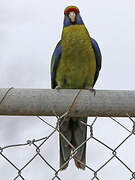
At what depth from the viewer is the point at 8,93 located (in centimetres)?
110

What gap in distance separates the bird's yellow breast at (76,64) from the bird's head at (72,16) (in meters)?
0.25

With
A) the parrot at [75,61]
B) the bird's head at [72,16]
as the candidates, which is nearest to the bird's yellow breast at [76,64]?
the parrot at [75,61]

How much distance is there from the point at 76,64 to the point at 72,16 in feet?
1.58

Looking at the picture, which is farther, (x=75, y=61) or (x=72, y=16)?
(x=72, y=16)

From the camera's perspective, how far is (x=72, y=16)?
2.70m

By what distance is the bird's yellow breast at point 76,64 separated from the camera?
2383 mm

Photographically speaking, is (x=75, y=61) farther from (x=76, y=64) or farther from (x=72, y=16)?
(x=72, y=16)

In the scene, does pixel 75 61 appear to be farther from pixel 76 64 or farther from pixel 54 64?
pixel 54 64

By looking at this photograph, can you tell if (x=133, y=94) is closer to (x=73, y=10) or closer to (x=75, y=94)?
(x=75, y=94)

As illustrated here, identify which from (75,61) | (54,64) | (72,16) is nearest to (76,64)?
(75,61)

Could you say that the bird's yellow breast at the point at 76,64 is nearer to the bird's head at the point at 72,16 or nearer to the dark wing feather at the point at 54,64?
the dark wing feather at the point at 54,64

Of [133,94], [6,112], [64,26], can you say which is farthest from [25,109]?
[64,26]

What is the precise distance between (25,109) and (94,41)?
1.50m

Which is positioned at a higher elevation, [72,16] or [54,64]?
[72,16]
